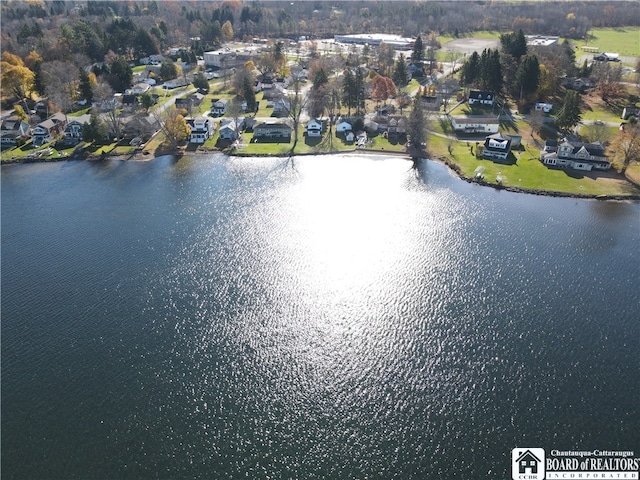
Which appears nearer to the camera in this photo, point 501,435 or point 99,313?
point 501,435

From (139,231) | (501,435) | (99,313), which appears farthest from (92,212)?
(501,435)

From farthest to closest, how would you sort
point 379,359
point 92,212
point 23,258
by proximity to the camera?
point 92,212 → point 23,258 → point 379,359

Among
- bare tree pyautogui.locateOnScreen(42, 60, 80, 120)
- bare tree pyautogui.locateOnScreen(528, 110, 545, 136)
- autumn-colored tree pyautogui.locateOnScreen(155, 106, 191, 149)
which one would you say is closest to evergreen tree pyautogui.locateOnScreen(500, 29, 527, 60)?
bare tree pyautogui.locateOnScreen(528, 110, 545, 136)

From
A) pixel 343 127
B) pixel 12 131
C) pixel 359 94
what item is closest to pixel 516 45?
pixel 359 94

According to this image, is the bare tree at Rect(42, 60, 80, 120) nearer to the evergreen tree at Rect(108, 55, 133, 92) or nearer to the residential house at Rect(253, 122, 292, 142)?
the evergreen tree at Rect(108, 55, 133, 92)

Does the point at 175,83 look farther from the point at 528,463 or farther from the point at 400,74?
the point at 528,463

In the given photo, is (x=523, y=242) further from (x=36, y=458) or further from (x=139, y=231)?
(x=36, y=458)
